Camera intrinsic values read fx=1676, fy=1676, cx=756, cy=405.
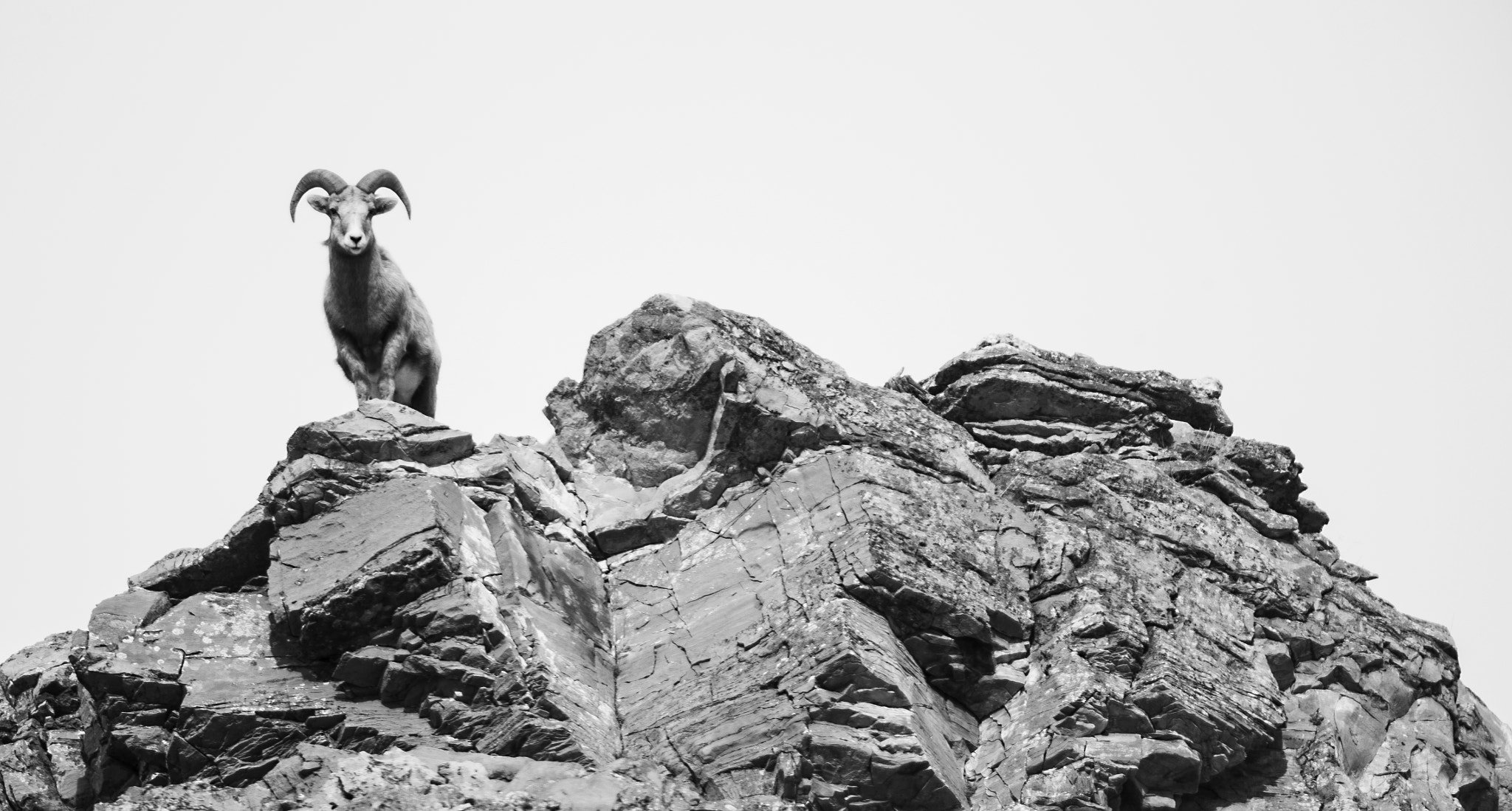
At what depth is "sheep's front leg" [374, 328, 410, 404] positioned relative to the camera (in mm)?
17047

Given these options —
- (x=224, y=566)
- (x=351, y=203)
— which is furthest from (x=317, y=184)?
(x=224, y=566)

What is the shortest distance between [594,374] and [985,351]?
387 cm

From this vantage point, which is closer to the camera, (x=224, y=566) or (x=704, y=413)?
(x=224, y=566)

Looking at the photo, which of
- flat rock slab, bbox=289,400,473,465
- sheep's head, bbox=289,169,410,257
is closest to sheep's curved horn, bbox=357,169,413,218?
sheep's head, bbox=289,169,410,257

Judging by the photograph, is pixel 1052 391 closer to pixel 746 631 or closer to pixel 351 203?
pixel 746 631

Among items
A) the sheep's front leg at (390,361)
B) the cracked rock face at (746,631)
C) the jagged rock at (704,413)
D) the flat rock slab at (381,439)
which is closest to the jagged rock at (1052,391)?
the cracked rock face at (746,631)

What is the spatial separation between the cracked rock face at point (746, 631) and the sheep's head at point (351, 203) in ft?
8.42

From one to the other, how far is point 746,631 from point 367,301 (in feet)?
21.0

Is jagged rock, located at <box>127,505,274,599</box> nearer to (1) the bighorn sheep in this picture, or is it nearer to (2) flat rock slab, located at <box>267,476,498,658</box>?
(2) flat rock slab, located at <box>267,476,498,658</box>

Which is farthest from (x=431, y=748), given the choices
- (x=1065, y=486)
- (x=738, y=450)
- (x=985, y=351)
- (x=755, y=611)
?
(x=985, y=351)

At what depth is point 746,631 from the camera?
1292 cm

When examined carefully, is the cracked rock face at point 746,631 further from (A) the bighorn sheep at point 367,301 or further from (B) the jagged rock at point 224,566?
(A) the bighorn sheep at point 367,301

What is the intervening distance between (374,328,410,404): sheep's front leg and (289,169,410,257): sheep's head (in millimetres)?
982

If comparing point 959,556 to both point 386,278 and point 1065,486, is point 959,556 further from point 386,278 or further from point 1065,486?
point 386,278
